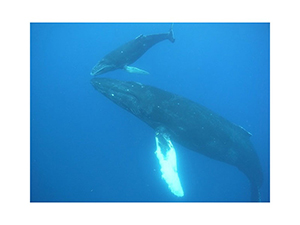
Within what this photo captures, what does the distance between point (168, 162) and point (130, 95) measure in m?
2.73

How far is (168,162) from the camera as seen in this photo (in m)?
8.30

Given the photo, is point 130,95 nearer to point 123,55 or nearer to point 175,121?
point 175,121

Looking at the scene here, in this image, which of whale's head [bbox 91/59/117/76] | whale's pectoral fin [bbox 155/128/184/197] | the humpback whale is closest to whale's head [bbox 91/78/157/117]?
the humpback whale

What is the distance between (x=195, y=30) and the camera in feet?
56.4

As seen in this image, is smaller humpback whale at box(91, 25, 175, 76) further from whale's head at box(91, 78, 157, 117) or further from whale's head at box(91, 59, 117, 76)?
whale's head at box(91, 78, 157, 117)

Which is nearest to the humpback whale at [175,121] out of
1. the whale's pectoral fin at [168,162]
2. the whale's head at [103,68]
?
the whale's pectoral fin at [168,162]

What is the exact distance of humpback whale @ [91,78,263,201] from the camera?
8789mm

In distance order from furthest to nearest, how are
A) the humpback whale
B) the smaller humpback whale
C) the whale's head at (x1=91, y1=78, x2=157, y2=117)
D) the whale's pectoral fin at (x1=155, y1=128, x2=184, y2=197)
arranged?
the smaller humpback whale → the whale's head at (x1=91, y1=78, x2=157, y2=117) → the humpback whale → the whale's pectoral fin at (x1=155, y1=128, x2=184, y2=197)

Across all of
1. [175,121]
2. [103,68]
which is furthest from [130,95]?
[103,68]

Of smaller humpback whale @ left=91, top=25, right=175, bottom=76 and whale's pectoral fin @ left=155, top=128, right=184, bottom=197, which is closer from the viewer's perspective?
whale's pectoral fin @ left=155, top=128, right=184, bottom=197

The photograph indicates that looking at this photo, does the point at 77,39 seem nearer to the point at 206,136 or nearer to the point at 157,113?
the point at 157,113

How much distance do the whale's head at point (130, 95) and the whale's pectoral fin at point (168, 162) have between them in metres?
1.07

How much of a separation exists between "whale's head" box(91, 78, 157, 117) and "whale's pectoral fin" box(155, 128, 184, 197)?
1069 millimetres

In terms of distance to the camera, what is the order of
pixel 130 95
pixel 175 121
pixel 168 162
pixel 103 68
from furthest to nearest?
1. pixel 103 68
2. pixel 130 95
3. pixel 175 121
4. pixel 168 162
